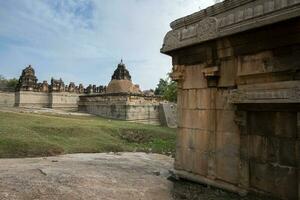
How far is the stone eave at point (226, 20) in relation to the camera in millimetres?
4789

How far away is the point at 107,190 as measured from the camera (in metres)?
5.67

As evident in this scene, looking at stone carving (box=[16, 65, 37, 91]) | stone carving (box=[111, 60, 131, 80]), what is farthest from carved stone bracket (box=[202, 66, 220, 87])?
stone carving (box=[111, 60, 131, 80])

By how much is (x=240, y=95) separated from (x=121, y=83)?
3068cm

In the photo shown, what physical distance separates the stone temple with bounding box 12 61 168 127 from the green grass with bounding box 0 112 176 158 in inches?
295

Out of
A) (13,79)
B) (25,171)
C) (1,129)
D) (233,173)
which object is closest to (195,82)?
(233,173)

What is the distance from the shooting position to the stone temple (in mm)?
24969

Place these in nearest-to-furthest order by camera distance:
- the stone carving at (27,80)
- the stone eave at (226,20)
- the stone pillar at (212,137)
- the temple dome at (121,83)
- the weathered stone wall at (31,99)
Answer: the stone eave at (226,20), the stone pillar at (212,137), the weathered stone wall at (31,99), the stone carving at (27,80), the temple dome at (121,83)

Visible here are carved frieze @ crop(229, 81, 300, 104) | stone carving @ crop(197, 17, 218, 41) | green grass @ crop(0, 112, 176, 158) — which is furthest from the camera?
green grass @ crop(0, 112, 176, 158)

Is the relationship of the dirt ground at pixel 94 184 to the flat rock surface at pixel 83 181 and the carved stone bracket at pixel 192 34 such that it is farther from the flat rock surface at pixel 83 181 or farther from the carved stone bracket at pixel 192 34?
the carved stone bracket at pixel 192 34

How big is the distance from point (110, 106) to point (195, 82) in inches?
771

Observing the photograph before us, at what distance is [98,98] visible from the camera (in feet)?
91.7

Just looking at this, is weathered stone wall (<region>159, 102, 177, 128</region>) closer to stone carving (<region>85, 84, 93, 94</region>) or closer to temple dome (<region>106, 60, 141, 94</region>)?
temple dome (<region>106, 60, 141, 94</region>)

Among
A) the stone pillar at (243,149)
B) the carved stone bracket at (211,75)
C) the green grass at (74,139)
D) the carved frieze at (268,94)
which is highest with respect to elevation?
the carved stone bracket at (211,75)

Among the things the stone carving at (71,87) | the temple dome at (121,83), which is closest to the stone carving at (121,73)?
the temple dome at (121,83)
